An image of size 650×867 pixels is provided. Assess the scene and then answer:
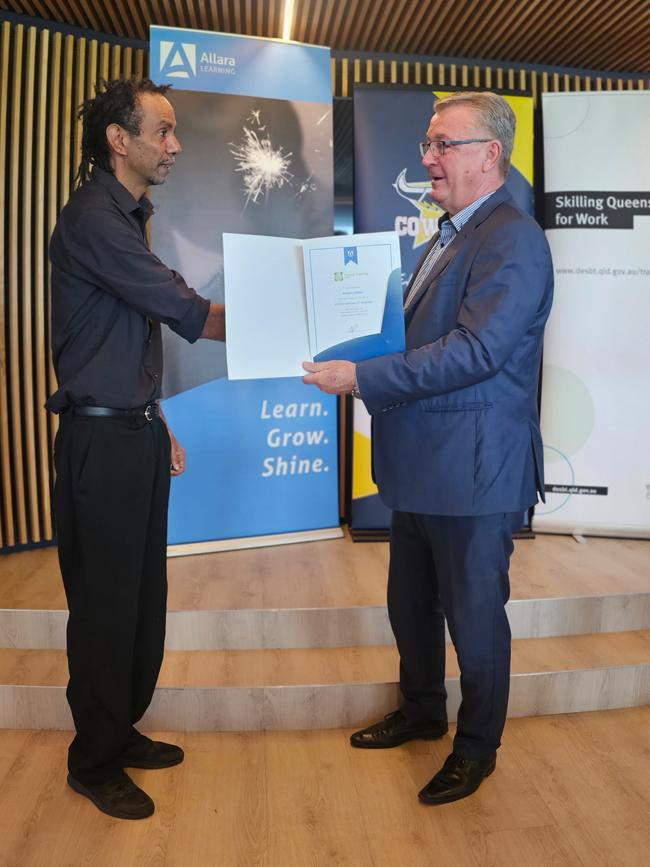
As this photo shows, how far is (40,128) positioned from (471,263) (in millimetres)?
2999

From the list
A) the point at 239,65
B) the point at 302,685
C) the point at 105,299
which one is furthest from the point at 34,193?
the point at 302,685

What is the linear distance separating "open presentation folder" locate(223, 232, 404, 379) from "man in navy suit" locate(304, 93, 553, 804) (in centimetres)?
7

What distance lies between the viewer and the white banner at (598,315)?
14.1ft

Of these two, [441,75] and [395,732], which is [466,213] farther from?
[441,75]

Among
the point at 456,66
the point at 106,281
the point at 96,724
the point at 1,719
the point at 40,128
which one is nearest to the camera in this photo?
the point at 106,281

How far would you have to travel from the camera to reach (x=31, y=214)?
425cm

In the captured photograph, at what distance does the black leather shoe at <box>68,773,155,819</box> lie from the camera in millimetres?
2314

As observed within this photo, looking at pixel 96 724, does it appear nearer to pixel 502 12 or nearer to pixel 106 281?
pixel 106 281

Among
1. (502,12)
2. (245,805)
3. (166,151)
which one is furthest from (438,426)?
(502,12)

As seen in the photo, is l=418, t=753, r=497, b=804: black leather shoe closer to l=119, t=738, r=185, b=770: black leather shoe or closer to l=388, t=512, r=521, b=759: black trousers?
l=388, t=512, r=521, b=759: black trousers

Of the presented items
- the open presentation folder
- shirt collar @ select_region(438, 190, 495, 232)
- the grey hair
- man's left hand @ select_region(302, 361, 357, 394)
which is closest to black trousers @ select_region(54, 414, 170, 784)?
the open presentation folder

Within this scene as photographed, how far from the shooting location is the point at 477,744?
2.40 metres

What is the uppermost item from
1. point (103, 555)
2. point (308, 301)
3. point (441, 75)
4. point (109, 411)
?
point (441, 75)

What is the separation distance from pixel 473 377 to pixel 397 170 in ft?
8.08
